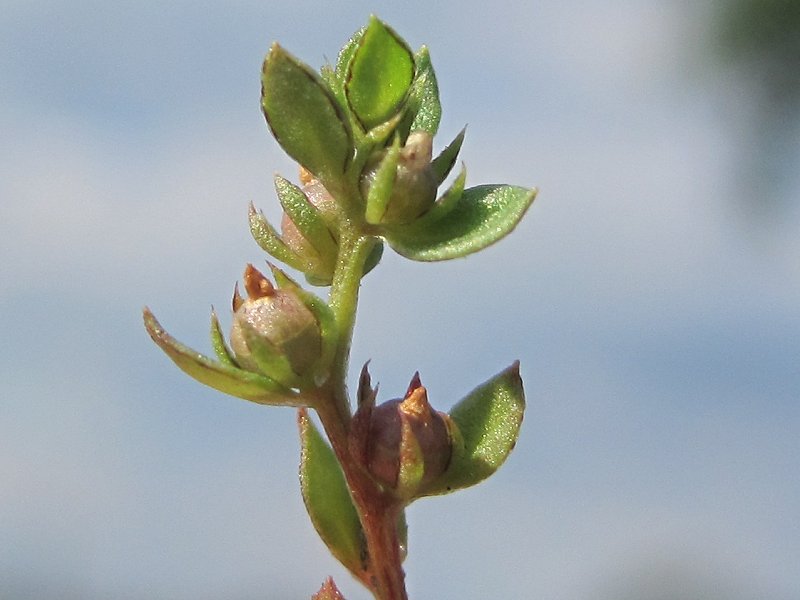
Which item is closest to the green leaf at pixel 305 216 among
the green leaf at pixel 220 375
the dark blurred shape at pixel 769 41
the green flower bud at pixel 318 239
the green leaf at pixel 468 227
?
the green flower bud at pixel 318 239

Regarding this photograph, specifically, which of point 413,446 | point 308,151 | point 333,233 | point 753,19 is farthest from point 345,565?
point 753,19

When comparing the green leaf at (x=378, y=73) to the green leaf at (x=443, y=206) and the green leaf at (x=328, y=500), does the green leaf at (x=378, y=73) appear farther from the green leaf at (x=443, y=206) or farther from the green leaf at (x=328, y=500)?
the green leaf at (x=328, y=500)

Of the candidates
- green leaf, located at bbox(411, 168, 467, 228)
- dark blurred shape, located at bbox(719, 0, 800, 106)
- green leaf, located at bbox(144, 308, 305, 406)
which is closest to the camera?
green leaf, located at bbox(144, 308, 305, 406)

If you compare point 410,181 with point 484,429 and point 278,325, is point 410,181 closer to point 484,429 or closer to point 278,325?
point 278,325

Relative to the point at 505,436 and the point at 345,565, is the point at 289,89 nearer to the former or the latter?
the point at 505,436

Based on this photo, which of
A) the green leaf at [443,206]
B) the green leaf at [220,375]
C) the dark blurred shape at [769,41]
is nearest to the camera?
the green leaf at [220,375]

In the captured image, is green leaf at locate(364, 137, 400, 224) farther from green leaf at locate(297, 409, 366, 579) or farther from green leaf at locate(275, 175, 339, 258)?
green leaf at locate(297, 409, 366, 579)

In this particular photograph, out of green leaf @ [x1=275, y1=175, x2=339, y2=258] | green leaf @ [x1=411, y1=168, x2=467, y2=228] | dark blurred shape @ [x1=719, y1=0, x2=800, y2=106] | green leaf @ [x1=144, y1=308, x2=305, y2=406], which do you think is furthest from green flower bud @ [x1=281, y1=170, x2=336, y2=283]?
dark blurred shape @ [x1=719, y1=0, x2=800, y2=106]
